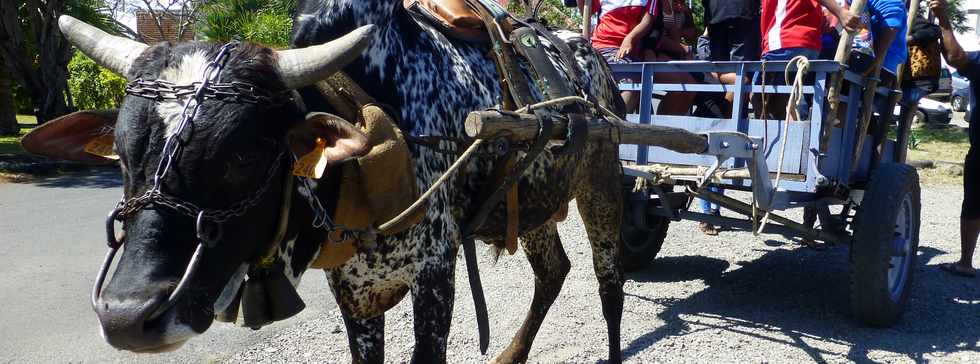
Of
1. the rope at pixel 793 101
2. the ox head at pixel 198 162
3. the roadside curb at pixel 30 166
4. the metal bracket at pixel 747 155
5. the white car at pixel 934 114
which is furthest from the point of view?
the white car at pixel 934 114

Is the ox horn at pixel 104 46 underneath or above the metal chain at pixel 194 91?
above

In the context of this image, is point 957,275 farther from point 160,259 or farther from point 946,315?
point 160,259

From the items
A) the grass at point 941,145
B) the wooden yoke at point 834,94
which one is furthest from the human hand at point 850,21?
the grass at point 941,145

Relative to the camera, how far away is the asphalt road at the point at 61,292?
14.1 ft

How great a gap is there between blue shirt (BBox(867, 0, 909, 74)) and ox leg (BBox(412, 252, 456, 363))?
11.6 ft

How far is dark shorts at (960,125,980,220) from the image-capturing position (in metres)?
5.66

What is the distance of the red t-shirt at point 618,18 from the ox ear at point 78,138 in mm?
3617

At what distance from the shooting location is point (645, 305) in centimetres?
537

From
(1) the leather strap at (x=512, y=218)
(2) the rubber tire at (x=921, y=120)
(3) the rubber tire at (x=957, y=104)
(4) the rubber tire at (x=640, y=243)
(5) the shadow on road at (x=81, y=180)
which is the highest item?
(1) the leather strap at (x=512, y=218)

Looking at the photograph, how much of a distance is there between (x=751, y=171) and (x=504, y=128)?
6.54 feet

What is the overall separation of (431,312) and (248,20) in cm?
1118

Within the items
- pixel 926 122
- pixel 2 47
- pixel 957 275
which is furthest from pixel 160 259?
pixel 926 122

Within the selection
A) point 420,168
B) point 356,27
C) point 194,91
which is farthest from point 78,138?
point 420,168

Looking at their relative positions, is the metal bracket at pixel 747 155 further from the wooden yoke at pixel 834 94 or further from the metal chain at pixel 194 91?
the metal chain at pixel 194 91
